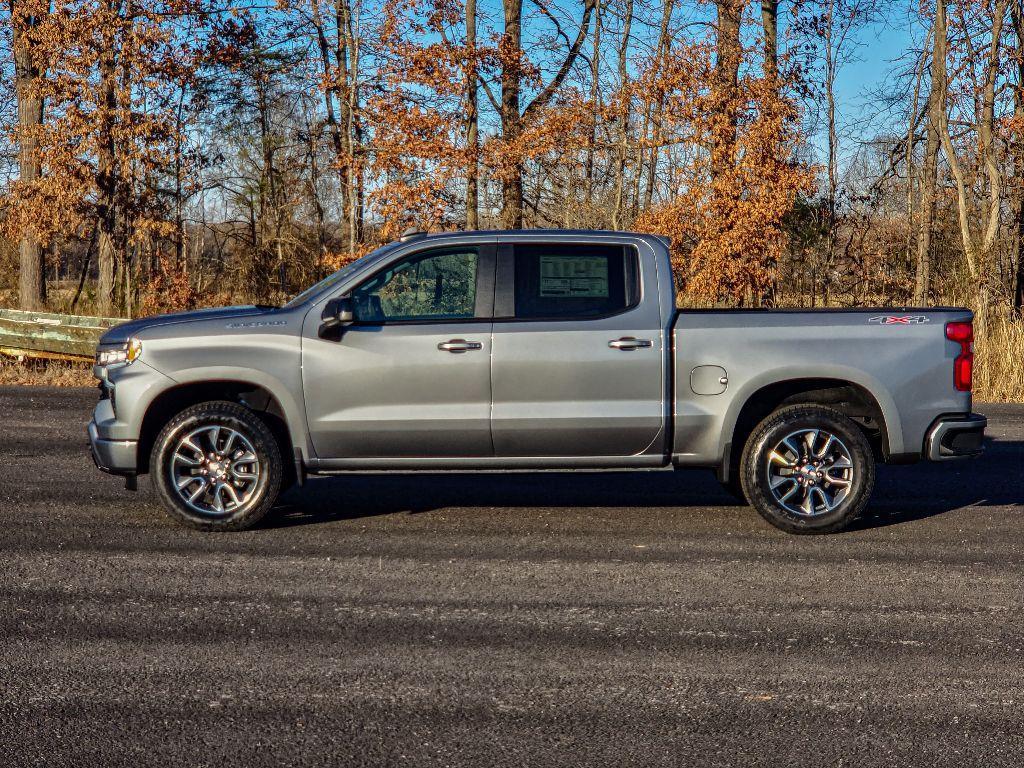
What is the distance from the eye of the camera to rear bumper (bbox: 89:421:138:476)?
24.5ft

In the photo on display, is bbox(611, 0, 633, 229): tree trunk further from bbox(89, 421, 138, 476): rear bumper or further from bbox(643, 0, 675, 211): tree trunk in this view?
bbox(89, 421, 138, 476): rear bumper

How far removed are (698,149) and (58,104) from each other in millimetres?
12450

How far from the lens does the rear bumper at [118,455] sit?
747cm

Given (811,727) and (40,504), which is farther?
(40,504)

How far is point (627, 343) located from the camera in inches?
294

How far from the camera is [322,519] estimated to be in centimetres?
806

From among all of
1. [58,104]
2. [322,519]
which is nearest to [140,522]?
[322,519]

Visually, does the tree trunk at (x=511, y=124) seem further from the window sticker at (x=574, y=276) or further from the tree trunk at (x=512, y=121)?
the window sticker at (x=574, y=276)

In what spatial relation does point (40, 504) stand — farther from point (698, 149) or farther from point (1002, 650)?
point (698, 149)

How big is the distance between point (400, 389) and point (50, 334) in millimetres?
12533

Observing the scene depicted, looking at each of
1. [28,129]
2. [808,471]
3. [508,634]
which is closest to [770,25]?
[28,129]

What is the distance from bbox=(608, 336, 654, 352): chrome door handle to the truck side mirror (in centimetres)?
174

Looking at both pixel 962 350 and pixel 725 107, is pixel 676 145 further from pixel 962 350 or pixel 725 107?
pixel 962 350

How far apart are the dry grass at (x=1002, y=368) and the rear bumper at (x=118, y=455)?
1328 cm
